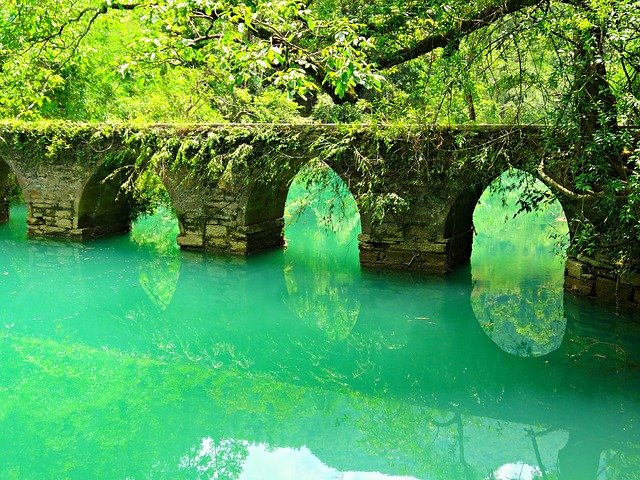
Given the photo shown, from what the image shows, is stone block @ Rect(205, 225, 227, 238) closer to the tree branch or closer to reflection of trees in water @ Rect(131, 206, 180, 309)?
reflection of trees in water @ Rect(131, 206, 180, 309)

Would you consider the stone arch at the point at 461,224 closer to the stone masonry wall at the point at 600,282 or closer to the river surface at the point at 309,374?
the river surface at the point at 309,374

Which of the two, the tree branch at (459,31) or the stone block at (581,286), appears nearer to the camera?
the tree branch at (459,31)

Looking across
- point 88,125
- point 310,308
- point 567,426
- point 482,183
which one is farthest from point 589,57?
point 88,125

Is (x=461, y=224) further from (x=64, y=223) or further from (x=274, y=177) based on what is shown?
(x=64, y=223)

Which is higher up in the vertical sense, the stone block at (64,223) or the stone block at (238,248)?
the stone block at (64,223)

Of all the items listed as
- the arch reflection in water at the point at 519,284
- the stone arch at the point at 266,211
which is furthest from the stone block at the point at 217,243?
the arch reflection in water at the point at 519,284

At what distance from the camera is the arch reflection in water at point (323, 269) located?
25.8ft

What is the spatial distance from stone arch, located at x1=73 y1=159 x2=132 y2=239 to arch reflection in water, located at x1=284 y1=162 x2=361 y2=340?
3.22 m

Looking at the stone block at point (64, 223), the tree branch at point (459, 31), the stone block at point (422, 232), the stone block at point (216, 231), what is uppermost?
the tree branch at point (459, 31)

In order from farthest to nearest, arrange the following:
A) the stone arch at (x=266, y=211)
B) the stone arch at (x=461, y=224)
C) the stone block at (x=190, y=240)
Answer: the stone block at (x=190, y=240) < the stone arch at (x=266, y=211) < the stone arch at (x=461, y=224)

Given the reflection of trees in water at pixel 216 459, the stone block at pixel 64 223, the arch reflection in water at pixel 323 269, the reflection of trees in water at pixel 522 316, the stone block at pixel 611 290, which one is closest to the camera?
the reflection of trees in water at pixel 216 459

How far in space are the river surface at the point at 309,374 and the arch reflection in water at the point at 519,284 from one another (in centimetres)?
4

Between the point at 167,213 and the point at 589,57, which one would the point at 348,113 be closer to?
the point at 589,57

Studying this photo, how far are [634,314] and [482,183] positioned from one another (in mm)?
2405
